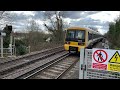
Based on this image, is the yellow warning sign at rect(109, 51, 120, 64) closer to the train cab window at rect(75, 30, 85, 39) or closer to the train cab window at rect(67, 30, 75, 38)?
the train cab window at rect(75, 30, 85, 39)

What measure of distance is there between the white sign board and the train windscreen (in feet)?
33.7

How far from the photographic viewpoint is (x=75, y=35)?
1415 cm

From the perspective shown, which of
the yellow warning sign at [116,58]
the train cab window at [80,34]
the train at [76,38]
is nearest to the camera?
the yellow warning sign at [116,58]

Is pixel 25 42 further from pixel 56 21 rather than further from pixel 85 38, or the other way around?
pixel 85 38

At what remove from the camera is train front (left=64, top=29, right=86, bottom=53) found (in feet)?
45.4

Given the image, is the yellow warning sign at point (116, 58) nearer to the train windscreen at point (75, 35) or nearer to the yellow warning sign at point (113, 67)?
the yellow warning sign at point (113, 67)

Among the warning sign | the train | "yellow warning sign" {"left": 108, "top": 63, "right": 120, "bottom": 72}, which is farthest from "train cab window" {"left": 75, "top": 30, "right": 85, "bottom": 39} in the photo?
"yellow warning sign" {"left": 108, "top": 63, "right": 120, "bottom": 72}

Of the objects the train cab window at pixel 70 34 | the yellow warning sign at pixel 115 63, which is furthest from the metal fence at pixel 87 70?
the train cab window at pixel 70 34

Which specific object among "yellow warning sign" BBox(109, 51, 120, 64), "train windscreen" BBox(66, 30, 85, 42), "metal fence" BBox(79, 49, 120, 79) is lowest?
"metal fence" BBox(79, 49, 120, 79)

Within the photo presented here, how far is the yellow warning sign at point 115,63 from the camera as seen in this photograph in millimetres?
3265

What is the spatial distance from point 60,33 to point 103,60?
17.7 metres

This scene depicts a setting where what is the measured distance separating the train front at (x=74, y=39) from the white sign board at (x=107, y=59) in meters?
10.2

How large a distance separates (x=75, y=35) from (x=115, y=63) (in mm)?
10897

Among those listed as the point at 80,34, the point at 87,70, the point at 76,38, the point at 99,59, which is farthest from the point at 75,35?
the point at 99,59
